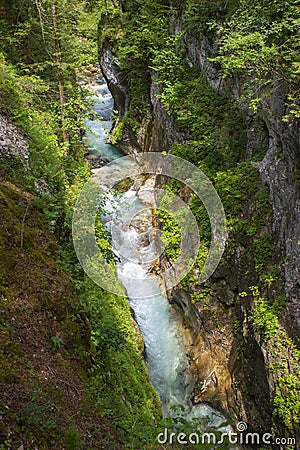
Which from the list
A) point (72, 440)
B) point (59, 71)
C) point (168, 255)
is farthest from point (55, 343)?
point (59, 71)

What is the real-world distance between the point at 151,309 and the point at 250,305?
177 inches

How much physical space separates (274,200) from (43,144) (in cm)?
624

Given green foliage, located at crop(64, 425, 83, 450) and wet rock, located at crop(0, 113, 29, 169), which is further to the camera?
wet rock, located at crop(0, 113, 29, 169)

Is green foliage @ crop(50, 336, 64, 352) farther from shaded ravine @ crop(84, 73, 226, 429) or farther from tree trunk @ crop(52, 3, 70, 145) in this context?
tree trunk @ crop(52, 3, 70, 145)

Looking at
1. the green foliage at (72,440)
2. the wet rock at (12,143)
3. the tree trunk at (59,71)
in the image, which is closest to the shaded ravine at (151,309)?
the tree trunk at (59,71)

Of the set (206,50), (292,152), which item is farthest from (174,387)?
(206,50)

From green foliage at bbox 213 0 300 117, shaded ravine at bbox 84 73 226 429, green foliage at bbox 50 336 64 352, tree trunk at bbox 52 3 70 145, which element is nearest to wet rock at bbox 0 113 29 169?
shaded ravine at bbox 84 73 226 429

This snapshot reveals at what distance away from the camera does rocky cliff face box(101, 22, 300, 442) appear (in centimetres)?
759

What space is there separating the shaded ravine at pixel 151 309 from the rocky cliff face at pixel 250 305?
430 mm

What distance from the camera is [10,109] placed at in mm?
8508

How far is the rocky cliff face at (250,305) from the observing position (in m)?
7.59

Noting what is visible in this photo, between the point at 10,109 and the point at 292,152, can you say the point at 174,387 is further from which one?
the point at 10,109

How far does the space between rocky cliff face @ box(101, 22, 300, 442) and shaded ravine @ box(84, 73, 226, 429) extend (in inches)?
16.9

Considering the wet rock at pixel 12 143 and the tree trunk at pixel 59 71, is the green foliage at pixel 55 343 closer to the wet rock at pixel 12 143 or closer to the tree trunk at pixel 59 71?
the wet rock at pixel 12 143
